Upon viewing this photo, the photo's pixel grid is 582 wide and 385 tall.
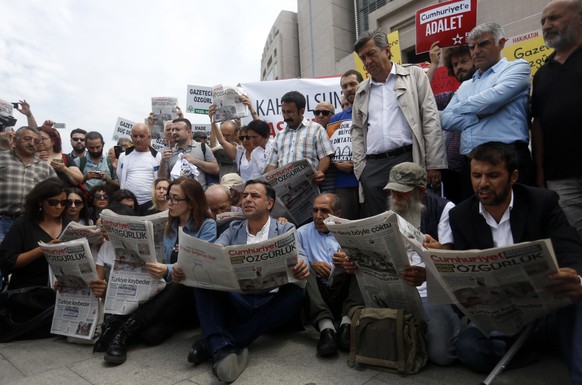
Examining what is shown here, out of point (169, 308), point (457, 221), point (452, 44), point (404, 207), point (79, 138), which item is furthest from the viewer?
point (79, 138)

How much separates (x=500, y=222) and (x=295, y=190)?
197cm

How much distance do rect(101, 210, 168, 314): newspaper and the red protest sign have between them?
3632 mm

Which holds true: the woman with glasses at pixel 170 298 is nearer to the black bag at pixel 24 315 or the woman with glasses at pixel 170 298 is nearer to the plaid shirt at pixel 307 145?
the black bag at pixel 24 315

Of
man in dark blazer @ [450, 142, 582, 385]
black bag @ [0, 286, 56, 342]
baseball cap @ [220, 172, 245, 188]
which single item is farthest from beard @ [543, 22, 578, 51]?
black bag @ [0, 286, 56, 342]

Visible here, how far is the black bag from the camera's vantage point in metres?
3.29

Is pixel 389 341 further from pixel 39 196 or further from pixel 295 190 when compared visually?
pixel 39 196

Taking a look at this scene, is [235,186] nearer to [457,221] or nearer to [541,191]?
[457,221]

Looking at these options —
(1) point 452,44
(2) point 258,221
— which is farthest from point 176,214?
(1) point 452,44

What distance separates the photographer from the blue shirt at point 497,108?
2.91 metres

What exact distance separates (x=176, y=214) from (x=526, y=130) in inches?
104

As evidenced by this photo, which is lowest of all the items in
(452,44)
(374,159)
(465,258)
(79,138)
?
(465,258)

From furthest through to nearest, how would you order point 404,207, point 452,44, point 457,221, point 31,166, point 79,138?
point 79,138, point 452,44, point 31,166, point 404,207, point 457,221

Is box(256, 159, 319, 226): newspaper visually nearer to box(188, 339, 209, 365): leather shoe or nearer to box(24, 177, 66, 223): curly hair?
box(188, 339, 209, 365): leather shoe

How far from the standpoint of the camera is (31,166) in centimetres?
434
